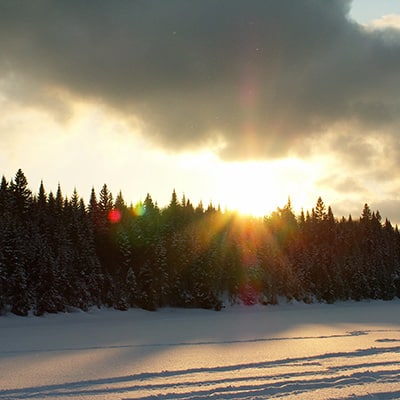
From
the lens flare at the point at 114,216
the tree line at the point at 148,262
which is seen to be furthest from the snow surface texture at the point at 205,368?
the lens flare at the point at 114,216

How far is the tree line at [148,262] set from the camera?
63000 mm

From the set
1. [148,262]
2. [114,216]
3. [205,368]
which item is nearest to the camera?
[205,368]

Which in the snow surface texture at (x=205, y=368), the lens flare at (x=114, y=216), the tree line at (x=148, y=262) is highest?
the lens flare at (x=114, y=216)

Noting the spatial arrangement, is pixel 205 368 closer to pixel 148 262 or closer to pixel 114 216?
pixel 148 262

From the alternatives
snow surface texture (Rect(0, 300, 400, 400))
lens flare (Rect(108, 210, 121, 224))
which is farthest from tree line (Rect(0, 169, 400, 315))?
snow surface texture (Rect(0, 300, 400, 400))

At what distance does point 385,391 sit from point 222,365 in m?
7.55

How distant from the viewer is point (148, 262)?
260 feet

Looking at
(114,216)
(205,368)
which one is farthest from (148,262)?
(205,368)

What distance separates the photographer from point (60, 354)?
26859 mm

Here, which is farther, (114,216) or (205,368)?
(114,216)

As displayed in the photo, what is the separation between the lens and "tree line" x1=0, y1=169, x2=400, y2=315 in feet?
207

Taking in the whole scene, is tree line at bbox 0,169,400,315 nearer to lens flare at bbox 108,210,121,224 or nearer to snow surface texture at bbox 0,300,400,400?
lens flare at bbox 108,210,121,224

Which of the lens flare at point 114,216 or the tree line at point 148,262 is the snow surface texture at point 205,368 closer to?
the tree line at point 148,262

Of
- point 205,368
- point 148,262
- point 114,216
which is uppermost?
point 114,216
